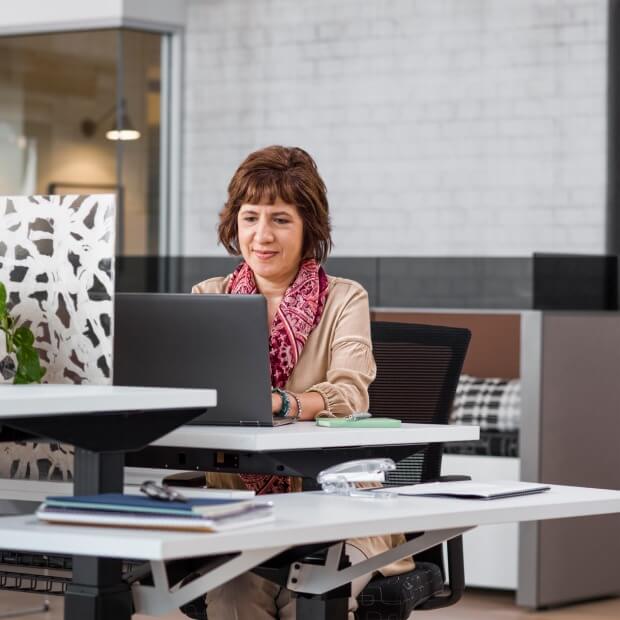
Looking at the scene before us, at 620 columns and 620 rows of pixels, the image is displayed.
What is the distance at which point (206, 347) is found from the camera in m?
2.38

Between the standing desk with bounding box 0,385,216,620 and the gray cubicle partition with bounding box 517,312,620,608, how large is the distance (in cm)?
288

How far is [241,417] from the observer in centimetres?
238

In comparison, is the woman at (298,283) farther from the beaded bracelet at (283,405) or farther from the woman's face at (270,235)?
→ the beaded bracelet at (283,405)

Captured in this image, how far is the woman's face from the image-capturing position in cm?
285

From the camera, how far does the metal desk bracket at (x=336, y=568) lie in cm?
214

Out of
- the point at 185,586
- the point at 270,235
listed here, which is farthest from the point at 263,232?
the point at 185,586

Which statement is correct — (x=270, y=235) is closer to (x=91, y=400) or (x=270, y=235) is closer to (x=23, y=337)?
(x=23, y=337)

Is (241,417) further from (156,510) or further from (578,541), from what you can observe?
(578,541)

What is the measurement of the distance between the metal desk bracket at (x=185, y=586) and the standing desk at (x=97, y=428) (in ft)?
0.10

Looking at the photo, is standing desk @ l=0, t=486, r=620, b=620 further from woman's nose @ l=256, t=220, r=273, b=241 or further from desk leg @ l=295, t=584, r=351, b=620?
woman's nose @ l=256, t=220, r=273, b=241

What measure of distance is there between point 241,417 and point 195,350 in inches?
5.4

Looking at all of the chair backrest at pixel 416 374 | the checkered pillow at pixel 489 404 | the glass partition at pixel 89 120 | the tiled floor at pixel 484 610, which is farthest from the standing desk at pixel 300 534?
Result: the glass partition at pixel 89 120

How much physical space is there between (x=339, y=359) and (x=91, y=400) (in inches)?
37.5

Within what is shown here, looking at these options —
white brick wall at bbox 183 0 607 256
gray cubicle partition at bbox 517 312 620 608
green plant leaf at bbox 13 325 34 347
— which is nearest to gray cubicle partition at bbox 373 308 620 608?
gray cubicle partition at bbox 517 312 620 608
